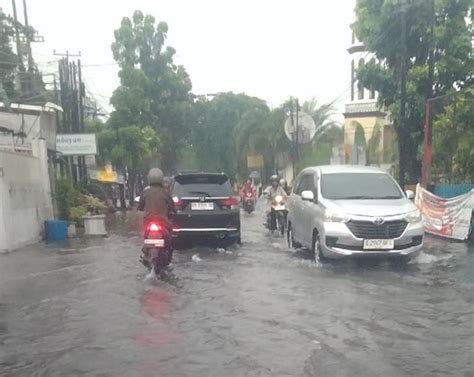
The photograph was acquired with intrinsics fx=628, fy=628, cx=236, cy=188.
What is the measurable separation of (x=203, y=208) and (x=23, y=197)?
4.70 meters

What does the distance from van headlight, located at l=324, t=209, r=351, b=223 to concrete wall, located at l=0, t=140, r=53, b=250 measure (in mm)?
7171

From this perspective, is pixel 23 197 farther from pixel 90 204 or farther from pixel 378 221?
pixel 378 221

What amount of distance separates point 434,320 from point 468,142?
477 inches

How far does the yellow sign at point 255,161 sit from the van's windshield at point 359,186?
116 ft

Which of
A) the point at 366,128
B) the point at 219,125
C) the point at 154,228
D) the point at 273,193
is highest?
the point at 219,125

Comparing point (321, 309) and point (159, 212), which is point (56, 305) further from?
point (321, 309)

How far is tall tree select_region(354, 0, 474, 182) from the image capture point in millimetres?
21719

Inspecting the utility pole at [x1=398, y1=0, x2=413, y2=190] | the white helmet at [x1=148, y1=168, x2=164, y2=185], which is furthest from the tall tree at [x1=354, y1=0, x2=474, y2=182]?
the white helmet at [x1=148, y1=168, x2=164, y2=185]

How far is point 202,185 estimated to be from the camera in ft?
45.7

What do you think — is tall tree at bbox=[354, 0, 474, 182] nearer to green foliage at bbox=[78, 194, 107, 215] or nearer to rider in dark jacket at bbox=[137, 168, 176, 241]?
green foliage at bbox=[78, 194, 107, 215]

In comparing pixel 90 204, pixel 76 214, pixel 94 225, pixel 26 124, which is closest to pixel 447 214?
pixel 94 225

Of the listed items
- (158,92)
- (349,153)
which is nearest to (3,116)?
(349,153)

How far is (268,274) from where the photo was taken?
33.7 feet

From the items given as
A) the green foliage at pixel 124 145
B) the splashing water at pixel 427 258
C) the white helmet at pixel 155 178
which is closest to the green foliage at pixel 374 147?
the green foliage at pixel 124 145
